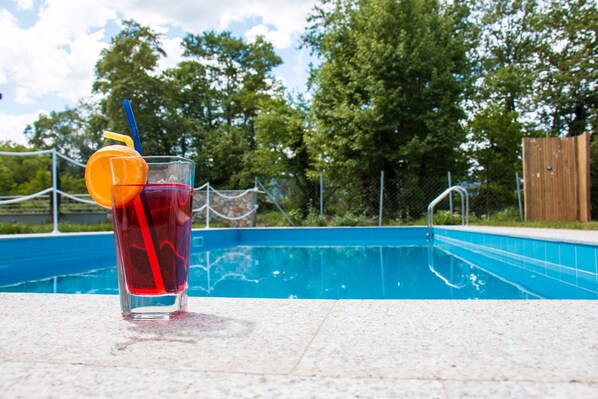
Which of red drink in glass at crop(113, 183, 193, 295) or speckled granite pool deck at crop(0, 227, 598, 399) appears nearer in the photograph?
speckled granite pool deck at crop(0, 227, 598, 399)

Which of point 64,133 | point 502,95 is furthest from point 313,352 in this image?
point 64,133

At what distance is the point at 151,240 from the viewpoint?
1247 mm

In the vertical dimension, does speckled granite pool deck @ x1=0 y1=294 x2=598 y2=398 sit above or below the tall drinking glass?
below

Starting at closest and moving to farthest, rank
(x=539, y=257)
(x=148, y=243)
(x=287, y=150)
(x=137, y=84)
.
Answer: (x=148, y=243)
(x=539, y=257)
(x=287, y=150)
(x=137, y=84)

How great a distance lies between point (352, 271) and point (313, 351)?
373cm

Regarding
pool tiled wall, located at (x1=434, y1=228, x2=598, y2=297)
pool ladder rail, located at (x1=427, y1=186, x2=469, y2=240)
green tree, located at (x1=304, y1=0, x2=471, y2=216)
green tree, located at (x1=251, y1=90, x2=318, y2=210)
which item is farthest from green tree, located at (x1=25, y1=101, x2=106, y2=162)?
pool tiled wall, located at (x1=434, y1=228, x2=598, y2=297)

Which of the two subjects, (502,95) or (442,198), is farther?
(502,95)

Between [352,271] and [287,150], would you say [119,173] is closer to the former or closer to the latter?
[352,271]

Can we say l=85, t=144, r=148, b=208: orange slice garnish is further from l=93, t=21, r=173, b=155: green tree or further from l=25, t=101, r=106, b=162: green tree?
l=25, t=101, r=106, b=162: green tree

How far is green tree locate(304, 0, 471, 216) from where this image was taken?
1126 centimetres

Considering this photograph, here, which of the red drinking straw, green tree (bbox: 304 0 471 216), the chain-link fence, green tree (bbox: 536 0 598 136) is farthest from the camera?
green tree (bbox: 536 0 598 136)

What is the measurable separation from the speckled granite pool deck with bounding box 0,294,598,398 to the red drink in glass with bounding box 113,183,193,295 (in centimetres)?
13

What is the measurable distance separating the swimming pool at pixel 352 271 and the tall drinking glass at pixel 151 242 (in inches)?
76.5

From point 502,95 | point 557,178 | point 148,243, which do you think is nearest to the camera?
point 148,243
